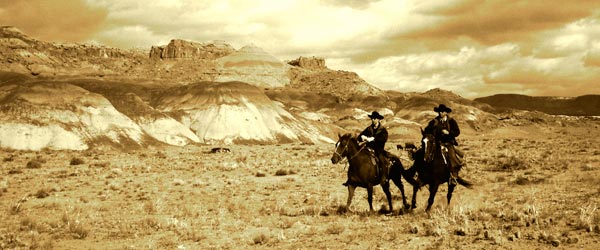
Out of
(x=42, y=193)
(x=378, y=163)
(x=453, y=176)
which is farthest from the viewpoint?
(x=42, y=193)

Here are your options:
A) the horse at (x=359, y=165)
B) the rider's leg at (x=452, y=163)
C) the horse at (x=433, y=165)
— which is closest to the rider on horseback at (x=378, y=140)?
the horse at (x=359, y=165)

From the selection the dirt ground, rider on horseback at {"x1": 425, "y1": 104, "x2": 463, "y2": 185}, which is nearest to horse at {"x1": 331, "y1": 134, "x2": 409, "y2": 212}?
the dirt ground

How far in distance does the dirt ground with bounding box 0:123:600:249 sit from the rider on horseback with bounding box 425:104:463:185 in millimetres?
1077

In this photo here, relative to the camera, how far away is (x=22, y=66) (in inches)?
6250

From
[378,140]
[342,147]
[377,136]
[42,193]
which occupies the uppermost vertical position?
[377,136]

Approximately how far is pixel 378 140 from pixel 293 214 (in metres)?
3.28

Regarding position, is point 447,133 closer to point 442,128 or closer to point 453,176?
point 442,128

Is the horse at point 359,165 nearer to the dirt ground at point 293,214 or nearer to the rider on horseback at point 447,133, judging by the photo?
the dirt ground at point 293,214

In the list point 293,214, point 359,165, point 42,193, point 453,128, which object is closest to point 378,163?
point 359,165

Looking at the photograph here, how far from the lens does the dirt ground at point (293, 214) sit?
1016 centimetres

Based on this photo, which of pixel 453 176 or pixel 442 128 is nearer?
pixel 442 128

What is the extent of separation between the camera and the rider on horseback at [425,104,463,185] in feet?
42.6

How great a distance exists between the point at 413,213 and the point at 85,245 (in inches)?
313

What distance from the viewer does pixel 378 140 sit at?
1330cm
